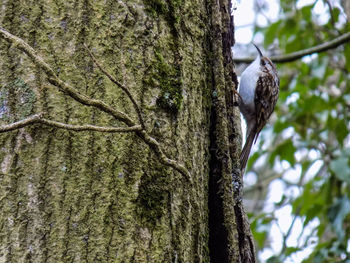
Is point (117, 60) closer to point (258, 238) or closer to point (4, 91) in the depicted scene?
point (4, 91)

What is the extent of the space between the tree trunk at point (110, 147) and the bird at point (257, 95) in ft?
6.39

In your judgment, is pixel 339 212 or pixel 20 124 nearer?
pixel 20 124

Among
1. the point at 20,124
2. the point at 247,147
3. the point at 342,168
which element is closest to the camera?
the point at 20,124

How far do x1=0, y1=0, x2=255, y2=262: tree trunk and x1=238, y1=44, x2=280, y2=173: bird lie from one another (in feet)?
6.39

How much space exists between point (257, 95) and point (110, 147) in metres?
2.35

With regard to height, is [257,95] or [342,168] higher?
[257,95]

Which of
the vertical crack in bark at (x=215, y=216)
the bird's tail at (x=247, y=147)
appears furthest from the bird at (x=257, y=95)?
the vertical crack in bark at (x=215, y=216)

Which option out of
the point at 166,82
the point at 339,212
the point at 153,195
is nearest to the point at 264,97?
the point at 339,212

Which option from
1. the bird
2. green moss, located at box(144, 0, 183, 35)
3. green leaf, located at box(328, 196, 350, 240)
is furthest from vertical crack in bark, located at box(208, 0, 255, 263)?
the bird

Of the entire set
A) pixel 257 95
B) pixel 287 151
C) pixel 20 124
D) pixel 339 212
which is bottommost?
pixel 20 124

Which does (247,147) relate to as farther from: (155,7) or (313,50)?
(155,7)

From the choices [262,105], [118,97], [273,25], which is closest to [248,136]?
[262,105]

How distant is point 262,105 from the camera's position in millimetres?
3355

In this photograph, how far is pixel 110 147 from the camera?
3.68 ft
